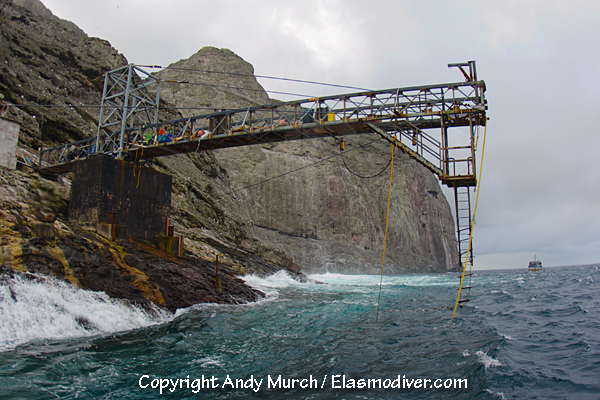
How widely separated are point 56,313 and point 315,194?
60433 millimetres

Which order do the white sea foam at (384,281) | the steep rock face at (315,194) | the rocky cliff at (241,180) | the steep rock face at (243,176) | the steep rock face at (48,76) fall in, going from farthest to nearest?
the steep rock face at (315,194) → the white sea foam at (384,281) → the steep rock face at (243,176) → the rocky cliff at (241,180) → the steep rock face at (48,76)

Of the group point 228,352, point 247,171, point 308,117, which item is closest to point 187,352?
point 228,352

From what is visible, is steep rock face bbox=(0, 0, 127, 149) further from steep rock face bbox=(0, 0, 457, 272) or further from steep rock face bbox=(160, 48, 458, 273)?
steep rock face bbox=(160, 48, 458, 273)

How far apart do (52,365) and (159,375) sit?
2.16 m

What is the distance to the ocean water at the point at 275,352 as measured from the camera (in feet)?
21.5

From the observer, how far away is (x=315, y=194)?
69938mm

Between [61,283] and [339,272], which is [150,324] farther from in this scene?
[339,272]

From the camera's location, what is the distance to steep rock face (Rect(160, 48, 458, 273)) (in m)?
64.1

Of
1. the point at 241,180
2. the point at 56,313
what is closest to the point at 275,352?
the point at 56,313

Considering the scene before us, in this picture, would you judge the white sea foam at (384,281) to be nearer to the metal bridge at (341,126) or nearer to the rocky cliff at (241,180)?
the rocky cliff at (241,180)

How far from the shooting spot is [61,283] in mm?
11578

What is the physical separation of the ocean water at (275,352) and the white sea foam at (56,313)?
3 cm

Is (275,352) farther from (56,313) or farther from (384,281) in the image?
(384,281)

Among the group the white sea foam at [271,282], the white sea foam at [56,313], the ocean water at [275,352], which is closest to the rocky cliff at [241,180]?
the white sea foam at [271,282]
